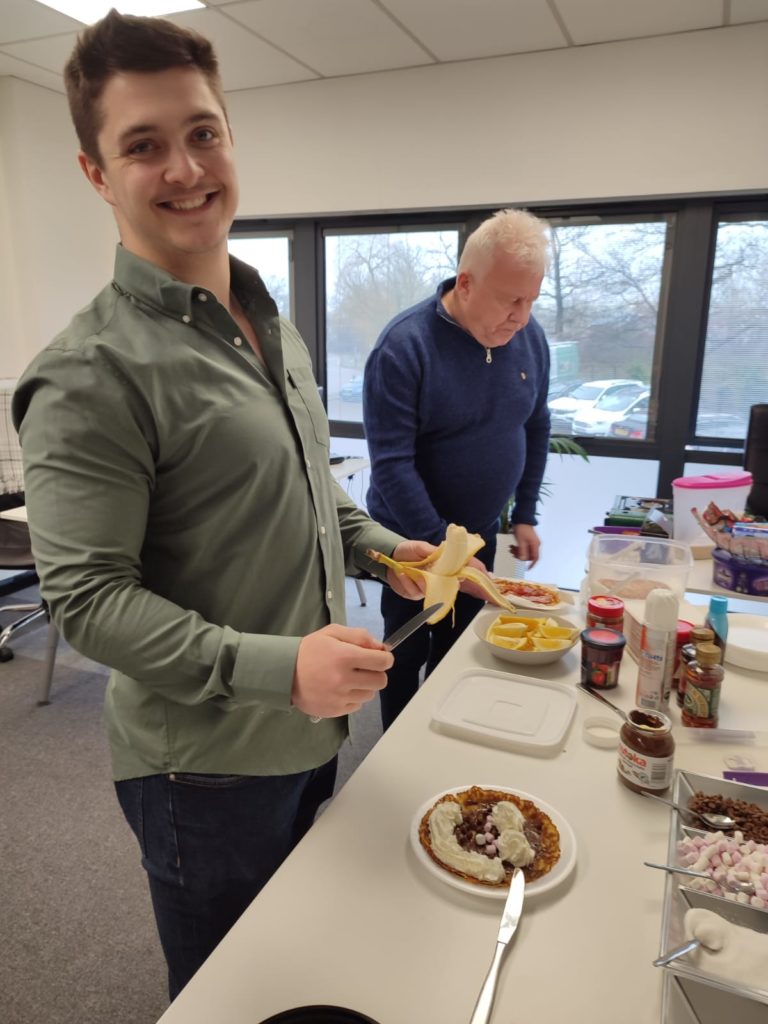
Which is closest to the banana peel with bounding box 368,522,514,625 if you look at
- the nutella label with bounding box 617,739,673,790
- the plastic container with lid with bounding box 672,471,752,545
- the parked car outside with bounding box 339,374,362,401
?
the nutella label with bounding box 617,739,673,790

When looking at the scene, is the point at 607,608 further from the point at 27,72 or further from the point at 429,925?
the point at 27,72

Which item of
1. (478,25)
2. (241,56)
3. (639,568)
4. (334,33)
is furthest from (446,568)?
(241,56)

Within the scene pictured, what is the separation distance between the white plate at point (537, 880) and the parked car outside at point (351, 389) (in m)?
3.59

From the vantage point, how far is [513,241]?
175 centimetres

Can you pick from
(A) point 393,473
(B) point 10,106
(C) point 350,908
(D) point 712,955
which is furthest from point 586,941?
(B) point 10,106

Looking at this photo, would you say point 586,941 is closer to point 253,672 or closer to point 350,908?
point 350,908

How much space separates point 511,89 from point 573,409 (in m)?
1.60

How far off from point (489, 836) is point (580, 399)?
3248mm

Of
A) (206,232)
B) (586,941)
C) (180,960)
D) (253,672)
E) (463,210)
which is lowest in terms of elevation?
(180,960)

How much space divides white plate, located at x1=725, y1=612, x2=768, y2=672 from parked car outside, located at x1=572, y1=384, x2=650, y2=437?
2.28 meters

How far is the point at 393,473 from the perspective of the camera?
73.7 inches

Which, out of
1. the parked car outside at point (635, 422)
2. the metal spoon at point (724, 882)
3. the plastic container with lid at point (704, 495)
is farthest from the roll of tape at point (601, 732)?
the parked car outside at point (635, 422)

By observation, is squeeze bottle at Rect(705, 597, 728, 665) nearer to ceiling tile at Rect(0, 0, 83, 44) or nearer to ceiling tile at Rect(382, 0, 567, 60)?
ceiling tile at Rect(382, 0, 567, 60)

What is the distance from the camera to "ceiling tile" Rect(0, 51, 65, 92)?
11.4 ft
